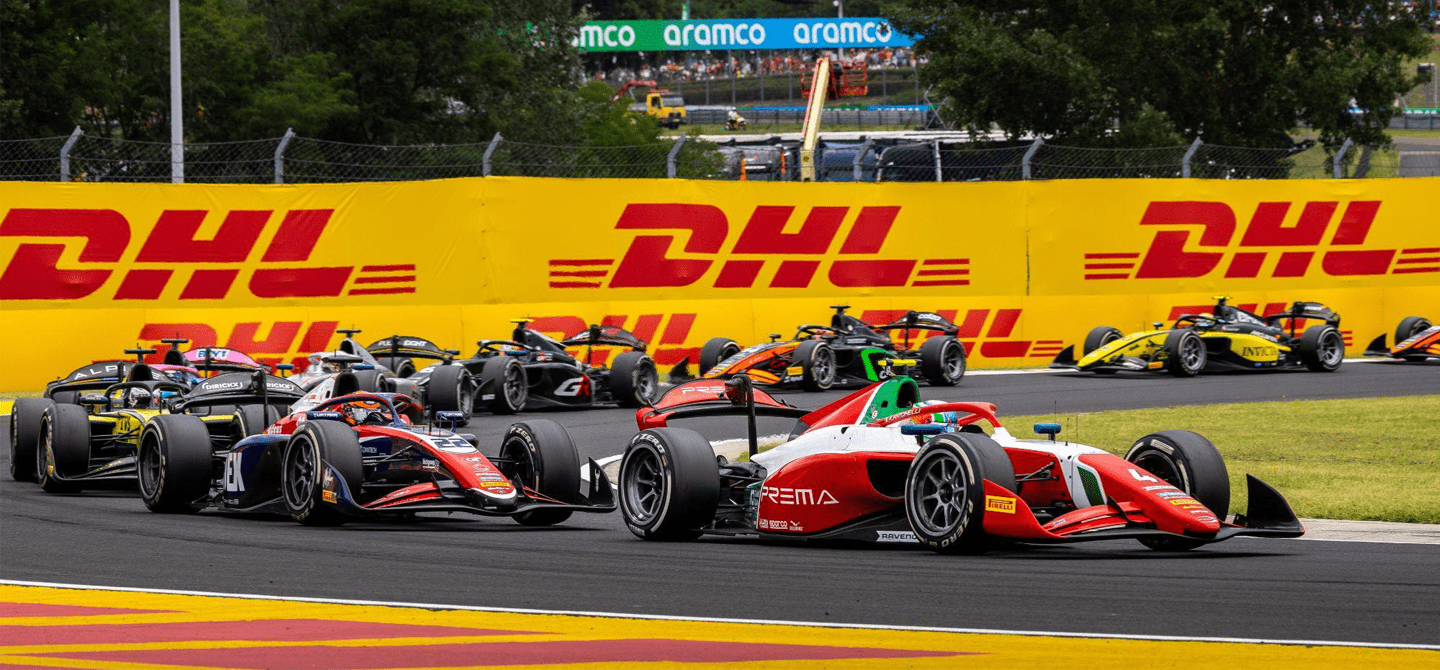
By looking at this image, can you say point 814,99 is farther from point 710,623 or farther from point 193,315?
point 710,623

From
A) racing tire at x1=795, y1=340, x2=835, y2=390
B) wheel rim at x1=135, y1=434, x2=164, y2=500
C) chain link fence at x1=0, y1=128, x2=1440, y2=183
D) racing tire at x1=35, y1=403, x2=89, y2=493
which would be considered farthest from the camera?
chain link fence at x1=0, y1=128, x2=1440, y2=183

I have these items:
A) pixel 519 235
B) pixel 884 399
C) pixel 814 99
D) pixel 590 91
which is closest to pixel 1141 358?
pixel 519 235

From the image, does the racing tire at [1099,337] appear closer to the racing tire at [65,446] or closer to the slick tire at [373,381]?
the slick tire at [373,381]

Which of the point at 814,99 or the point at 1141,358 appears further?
the point at 814,99

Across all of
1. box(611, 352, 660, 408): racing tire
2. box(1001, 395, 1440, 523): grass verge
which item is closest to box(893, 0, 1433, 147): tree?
box(1001, 395, 1440, 523): grass verge

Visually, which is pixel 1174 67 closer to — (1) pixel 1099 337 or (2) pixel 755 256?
(1) pixel 1099 337

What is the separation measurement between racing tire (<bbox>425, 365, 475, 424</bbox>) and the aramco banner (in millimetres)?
72454

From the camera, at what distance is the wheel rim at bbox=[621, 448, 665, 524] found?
1052cm

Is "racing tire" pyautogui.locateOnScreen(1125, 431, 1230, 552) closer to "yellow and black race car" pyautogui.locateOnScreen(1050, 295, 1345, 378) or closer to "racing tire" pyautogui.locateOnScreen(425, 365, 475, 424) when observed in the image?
"racing tire" pyautogui.locateOnScreen(425, 365, 475, 424)

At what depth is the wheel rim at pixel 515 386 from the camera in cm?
1923

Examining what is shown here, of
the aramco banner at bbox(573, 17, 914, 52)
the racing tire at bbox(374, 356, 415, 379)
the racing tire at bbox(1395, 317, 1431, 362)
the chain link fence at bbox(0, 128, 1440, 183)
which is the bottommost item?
the racing tire at bbox(374, 356, 415, 379)

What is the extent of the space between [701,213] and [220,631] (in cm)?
1747

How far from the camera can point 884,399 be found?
10469 mm

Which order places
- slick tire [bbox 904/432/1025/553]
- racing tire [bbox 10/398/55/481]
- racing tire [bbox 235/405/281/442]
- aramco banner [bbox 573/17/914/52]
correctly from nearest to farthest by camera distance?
slick tire [bbox 904/432/1025/553], racing tire [bbox 235/405/281/442], racing tire [bbox 10/398/55/481], aramco banner [bbox 573/17/914/52]
